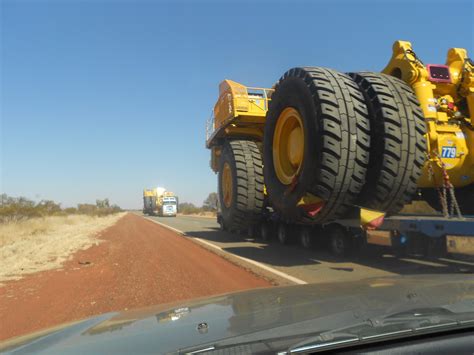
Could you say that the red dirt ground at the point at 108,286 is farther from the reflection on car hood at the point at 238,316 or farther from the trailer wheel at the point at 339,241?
the reflection on car hood at the point at 238,316

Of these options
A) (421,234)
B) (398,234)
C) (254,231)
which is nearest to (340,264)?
(398,234)

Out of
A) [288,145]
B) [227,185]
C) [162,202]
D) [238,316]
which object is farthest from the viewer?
[162,202]

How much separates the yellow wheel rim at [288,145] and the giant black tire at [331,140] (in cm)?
53

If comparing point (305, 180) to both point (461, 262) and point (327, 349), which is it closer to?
point (461, 262)

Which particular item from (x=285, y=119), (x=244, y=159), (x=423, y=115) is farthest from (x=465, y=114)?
(x=244, y=159)

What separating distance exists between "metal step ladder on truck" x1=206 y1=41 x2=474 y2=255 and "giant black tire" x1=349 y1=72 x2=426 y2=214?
0.6 inches

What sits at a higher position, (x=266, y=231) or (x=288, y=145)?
(x=288, y=145)

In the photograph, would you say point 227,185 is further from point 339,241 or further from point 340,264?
point 340,264

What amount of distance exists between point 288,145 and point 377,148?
218 centimetres

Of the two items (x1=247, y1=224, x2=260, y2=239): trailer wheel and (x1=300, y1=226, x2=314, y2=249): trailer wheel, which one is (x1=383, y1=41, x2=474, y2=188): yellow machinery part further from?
(x1=247, y1=224, x2=260, y2=239): trailer wheel

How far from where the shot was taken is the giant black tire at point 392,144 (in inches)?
276

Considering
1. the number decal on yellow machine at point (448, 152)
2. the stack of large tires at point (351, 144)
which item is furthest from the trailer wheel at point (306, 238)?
the number decal on yellow machine at point (448, 152)

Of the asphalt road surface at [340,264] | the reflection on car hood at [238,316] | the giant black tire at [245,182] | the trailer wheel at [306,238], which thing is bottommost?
the asphalt road surface at [340,264]

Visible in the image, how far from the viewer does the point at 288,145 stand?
9039mm
